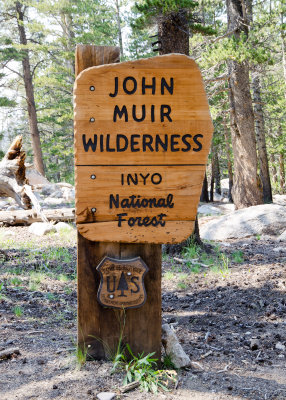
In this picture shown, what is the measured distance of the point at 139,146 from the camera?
2387 millimetres

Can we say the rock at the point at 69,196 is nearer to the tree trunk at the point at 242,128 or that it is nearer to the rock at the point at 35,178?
the rock at the point at 35,178

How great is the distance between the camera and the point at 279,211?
27.9 ft

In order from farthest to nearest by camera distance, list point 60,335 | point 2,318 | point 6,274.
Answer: point 6,274 → point 2,318 → point 60,335

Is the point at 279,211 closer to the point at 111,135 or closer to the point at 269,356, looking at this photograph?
the point at 269,356

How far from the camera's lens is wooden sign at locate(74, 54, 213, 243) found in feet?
7.75

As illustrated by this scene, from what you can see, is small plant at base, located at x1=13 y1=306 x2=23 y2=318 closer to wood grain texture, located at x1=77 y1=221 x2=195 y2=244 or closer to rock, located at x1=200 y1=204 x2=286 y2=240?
wood grain texture, located at x1=77 y1=221 x2=195 y2=244

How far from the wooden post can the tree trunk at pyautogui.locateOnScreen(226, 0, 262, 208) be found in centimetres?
869

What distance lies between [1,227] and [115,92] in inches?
306

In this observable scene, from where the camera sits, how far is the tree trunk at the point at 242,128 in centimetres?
1037

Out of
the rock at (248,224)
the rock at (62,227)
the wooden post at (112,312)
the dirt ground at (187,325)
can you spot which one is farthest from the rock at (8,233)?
the wooden post at (112,312)

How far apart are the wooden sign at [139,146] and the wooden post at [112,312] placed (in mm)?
127

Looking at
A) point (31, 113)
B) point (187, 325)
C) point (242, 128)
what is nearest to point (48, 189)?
point (31, 113)

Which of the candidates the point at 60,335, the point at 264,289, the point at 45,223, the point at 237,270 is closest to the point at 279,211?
the point at 237,270

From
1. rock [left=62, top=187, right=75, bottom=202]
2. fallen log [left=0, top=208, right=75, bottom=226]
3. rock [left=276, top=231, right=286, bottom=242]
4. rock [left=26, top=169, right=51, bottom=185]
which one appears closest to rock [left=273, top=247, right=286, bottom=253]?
rock [left=276, top=231, right=286, bottom=242]
